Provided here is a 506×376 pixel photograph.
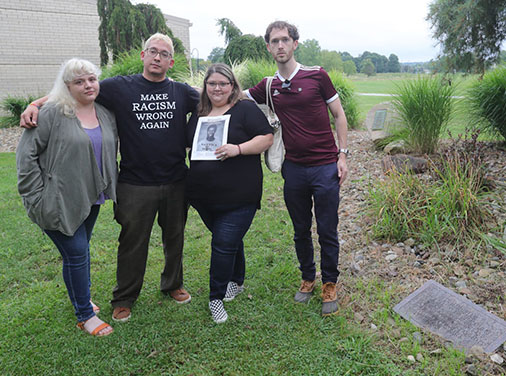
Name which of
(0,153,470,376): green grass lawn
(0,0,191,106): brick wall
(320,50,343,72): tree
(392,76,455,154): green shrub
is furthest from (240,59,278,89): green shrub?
(320,50,343,72): tree

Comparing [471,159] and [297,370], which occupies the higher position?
[471,159]

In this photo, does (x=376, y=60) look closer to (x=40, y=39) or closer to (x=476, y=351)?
(x=40, y=39)

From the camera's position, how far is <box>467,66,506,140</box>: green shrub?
5863 mm

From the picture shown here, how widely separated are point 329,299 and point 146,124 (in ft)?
6.34

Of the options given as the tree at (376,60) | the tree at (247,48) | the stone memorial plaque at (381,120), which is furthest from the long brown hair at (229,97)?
the tree at (376,60)

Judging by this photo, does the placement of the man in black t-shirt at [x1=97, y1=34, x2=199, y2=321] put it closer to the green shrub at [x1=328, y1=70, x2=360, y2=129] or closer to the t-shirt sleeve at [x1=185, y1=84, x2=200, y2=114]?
the t-shirt sleeve at [x1=185, y1=84, x2=200, y2=114]

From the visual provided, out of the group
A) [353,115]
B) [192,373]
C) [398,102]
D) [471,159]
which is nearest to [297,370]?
[192,373]

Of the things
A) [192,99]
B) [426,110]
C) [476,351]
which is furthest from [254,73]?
[476,351]

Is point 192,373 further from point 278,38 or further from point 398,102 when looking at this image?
point 398,102

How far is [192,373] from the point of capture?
2.48 m

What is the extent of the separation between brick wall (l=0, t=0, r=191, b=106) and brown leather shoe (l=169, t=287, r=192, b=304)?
1728cm

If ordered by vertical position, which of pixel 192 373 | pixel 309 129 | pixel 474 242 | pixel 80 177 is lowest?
pixel 192 373

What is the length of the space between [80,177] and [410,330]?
2518 mm

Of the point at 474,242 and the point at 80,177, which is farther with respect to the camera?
the point at 474,242
